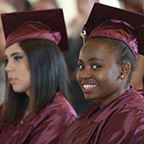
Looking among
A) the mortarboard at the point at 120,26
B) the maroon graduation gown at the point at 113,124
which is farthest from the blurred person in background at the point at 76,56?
the mortarboard at the point at 120,26

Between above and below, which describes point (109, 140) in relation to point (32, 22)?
below

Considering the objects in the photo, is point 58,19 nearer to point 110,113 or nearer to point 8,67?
point 8,67

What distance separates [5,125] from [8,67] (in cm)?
36

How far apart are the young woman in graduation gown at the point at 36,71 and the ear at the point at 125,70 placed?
1.62ft

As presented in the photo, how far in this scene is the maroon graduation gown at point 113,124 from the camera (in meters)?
1.23

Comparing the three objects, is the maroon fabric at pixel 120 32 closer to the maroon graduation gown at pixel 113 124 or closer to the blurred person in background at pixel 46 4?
the maroon graduation gown at pixel 113 124

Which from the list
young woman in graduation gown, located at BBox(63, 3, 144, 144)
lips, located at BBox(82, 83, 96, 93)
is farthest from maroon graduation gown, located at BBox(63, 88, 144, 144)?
lips, located at BBox(82, 83, 96, 93)

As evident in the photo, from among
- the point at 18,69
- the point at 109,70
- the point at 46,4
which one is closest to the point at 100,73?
the point at 109,70

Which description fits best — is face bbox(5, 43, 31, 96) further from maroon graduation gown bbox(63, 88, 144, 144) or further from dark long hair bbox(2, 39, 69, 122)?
maroon graduation gown bbox(63, 88, 144, 144)

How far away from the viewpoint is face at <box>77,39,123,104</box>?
1395 millimetres

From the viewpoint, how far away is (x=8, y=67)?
→ 75.6 inches

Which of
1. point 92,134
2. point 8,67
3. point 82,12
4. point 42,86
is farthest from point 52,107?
point 82,12

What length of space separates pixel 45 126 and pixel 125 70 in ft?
1.87

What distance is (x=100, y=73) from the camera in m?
1.40
